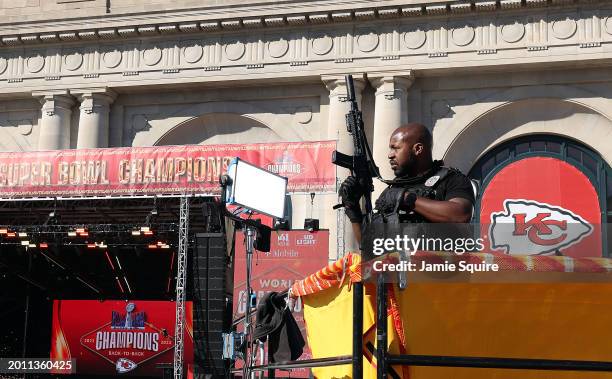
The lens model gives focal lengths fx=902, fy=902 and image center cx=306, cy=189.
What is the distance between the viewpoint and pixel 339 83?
24.1 metres

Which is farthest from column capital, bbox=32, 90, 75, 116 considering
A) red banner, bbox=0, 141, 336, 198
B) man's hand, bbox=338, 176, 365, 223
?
man's hand, bbox=338, 176, 365, 223

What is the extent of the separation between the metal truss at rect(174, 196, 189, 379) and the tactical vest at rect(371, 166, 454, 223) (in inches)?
552

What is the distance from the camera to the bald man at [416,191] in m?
4.03

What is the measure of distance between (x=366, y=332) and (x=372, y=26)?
68.4 ft

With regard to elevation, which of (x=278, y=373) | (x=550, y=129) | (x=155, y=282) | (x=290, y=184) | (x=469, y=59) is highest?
(x=469, y=59)

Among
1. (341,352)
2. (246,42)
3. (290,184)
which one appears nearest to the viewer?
(341,352)

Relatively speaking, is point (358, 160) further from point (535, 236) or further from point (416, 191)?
point (535, 236)

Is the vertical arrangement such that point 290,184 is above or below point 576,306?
above

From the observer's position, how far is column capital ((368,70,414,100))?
930 inches

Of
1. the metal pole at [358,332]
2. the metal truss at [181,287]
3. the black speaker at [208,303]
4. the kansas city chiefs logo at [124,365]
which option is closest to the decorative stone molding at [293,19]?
the metal truss at [181,287]

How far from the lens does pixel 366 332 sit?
3814 mm

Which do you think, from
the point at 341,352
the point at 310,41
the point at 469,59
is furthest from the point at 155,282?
the point at 341,352

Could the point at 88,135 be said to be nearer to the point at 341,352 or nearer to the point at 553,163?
the point at 553,163

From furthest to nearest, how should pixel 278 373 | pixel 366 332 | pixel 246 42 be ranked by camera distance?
pixel 246 42 < pixel 278 373 < pixel 366 332
